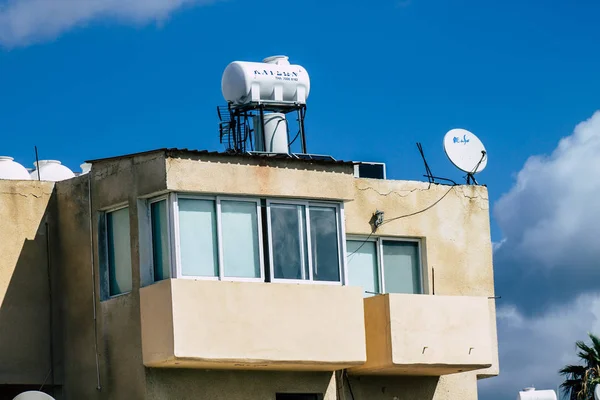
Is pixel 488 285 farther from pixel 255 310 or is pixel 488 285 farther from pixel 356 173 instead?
pixel 255 310

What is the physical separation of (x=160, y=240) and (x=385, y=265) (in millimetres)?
6232


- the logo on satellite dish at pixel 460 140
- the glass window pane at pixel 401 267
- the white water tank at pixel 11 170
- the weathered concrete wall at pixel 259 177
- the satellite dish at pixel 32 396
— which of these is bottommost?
the satellite dish at pixel 32 396

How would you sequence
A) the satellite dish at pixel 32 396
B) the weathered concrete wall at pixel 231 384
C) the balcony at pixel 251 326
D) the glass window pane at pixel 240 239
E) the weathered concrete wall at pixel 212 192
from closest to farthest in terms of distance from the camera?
the satellite dish at pixel 32 396 < the balcony at pixel 251 326 < the weathered concrete wall at pixel 231 384 < the weathered concrete wall at pixel 212 192 < the glass window pane at pixel 240 239

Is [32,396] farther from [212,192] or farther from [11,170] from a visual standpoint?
[11,170]

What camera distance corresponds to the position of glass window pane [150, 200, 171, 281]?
3109cm

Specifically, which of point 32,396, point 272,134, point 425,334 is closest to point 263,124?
point 272,134

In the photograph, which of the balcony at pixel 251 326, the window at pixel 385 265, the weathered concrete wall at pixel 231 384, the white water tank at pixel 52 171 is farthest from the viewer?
the white water tank at pixel 52 171

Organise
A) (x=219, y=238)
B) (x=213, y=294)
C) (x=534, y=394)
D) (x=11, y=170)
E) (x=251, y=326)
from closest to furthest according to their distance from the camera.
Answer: (x=213, y=294), (x=251, y=326), (x=219, y=238), (x=11, y=170), (x=534, y=394)

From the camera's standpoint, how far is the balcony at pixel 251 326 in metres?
30.3

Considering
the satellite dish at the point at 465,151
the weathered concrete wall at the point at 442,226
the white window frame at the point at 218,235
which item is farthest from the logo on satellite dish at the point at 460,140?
the white window frame at the point at 218,235

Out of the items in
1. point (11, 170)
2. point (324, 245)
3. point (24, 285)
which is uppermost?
point (11, 170)

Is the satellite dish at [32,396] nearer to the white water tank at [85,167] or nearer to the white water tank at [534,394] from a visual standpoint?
the white water tank at [85,167]

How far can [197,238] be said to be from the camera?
3120cm

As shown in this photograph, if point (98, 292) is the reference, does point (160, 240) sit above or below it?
above
